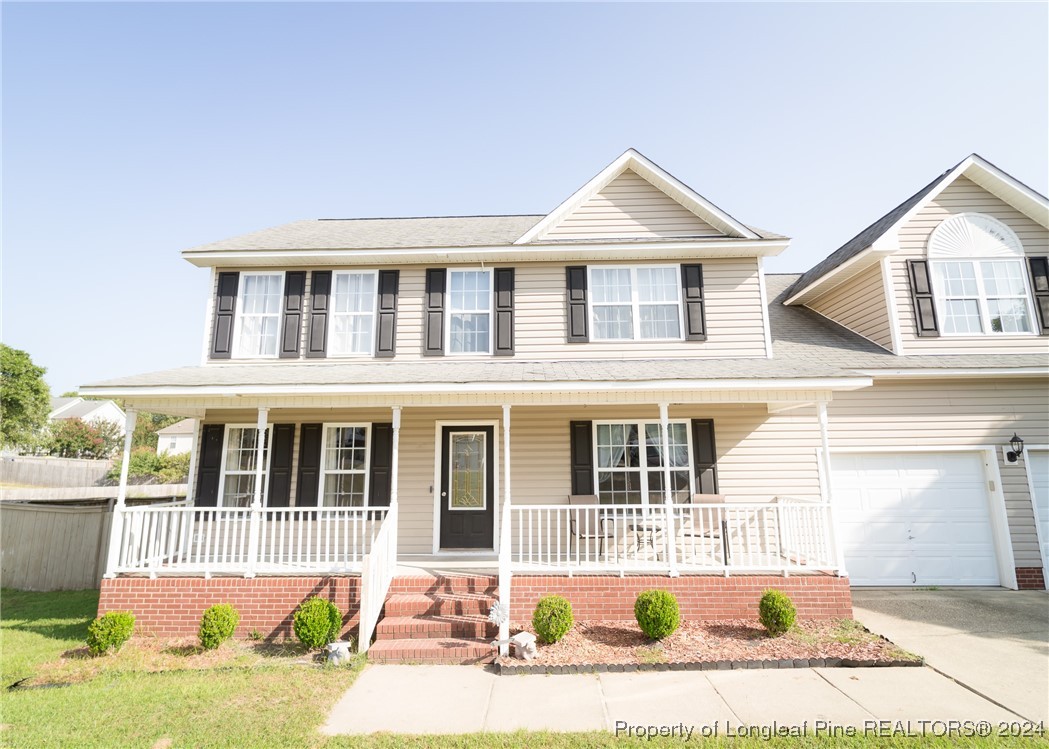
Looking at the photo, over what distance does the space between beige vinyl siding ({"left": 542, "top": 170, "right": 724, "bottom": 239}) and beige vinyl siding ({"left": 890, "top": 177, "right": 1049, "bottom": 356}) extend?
3908 millimetres

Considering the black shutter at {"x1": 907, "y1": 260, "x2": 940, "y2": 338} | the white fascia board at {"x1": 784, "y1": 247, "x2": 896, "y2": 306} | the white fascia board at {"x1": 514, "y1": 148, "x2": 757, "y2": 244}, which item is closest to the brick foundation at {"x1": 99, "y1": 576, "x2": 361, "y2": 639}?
the white fascia board at {"x1": 514, "y1": 148, "x2": 757, "y2": 244}

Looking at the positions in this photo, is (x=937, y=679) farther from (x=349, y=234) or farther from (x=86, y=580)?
(x=86, y=580)

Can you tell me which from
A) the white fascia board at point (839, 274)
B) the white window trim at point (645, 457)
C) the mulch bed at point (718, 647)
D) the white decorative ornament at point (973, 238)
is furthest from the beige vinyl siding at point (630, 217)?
the mulch bed at point (718, 647)

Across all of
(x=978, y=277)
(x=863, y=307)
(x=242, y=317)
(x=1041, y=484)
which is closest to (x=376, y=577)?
(x=242, y=317)

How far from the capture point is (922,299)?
999 cm

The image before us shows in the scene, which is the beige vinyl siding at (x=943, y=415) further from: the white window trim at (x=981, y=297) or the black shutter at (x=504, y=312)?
the black shutter at (x=504, y=312)

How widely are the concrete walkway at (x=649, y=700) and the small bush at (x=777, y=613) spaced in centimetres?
72

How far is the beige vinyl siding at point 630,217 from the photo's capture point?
10.2m

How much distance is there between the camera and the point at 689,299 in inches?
388

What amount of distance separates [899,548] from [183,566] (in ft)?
40.4

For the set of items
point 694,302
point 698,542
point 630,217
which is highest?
point 630,217

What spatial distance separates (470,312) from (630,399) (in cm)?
386

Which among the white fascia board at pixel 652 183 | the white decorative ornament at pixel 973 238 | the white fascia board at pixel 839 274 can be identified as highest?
the white fascia board at pixel 652 183

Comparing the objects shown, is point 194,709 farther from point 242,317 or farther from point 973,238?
point 973,238
